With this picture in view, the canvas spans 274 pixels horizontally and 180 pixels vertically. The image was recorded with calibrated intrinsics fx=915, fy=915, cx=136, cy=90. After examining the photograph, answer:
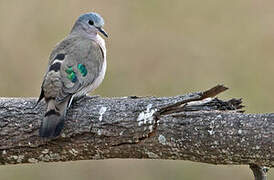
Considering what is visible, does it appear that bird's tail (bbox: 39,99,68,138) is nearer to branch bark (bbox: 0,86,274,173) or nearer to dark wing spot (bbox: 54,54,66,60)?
branch bark (bbox: 0,86,274,173)

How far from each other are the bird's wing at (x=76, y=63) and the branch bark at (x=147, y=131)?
0.28m

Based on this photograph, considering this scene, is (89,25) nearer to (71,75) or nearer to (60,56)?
(60,56)

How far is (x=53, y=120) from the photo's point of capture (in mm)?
4879

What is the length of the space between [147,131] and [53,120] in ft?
1.70

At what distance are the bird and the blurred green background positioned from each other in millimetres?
2243

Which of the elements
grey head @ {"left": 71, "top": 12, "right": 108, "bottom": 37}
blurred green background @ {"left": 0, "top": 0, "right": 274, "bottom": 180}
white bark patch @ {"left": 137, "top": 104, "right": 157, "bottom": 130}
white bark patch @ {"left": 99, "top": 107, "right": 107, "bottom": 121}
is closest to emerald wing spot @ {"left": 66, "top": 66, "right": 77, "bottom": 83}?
white bark patch @ {"left": 99, "top": 107, "right": 107, "bottom": 121}

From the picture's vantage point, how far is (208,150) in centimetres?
461

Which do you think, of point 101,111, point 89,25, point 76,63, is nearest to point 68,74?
point 76,63

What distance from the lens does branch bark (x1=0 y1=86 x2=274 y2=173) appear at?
4.54m

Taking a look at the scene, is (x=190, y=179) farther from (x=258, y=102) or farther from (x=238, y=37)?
(x=238, y=37)

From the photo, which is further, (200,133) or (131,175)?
(131,175)

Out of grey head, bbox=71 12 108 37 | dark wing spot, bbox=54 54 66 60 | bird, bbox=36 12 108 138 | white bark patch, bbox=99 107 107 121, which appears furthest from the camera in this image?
grey head, bbox=71 12 108 37

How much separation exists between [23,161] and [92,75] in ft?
3.01

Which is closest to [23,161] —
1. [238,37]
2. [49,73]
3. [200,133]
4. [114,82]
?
[49,73]
